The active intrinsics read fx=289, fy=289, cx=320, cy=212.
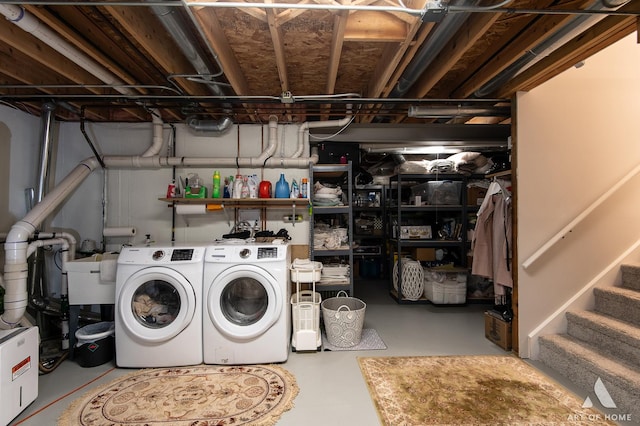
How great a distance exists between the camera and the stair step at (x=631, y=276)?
238 centimetres

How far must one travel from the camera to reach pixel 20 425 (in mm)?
1780

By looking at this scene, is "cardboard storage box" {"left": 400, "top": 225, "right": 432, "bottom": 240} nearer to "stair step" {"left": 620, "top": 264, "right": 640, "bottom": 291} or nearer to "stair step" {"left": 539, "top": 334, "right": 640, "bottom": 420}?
"stair step" {"left": 539, "top": 334, "right": 640, "bottom": 420}

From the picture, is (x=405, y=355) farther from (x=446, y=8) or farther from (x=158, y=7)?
(x=158, y=7)

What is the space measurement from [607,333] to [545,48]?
213 cm

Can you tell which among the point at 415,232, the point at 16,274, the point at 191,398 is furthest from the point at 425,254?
the point at 16,274

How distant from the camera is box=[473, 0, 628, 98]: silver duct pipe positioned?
1646 millimetres

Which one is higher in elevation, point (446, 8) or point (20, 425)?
point (446, 8)

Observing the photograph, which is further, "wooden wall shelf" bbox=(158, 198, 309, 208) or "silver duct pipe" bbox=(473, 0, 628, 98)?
"wooden wall shelf" bbox=(158, 198, 309, 208)

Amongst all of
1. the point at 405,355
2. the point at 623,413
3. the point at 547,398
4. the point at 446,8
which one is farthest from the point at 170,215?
the point at 623,413

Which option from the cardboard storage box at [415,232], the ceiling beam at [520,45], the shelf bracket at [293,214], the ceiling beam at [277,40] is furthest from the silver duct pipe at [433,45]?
the cardboard storage box at [415,232]

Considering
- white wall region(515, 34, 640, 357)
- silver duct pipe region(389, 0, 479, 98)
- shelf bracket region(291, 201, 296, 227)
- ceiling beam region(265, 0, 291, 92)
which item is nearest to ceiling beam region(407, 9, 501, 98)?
silver duct pipe region(389, 0, 479, 98)

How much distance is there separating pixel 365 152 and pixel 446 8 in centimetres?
259

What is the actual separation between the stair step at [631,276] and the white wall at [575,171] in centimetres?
12

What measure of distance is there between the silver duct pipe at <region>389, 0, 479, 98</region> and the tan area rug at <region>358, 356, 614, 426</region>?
2.40m
